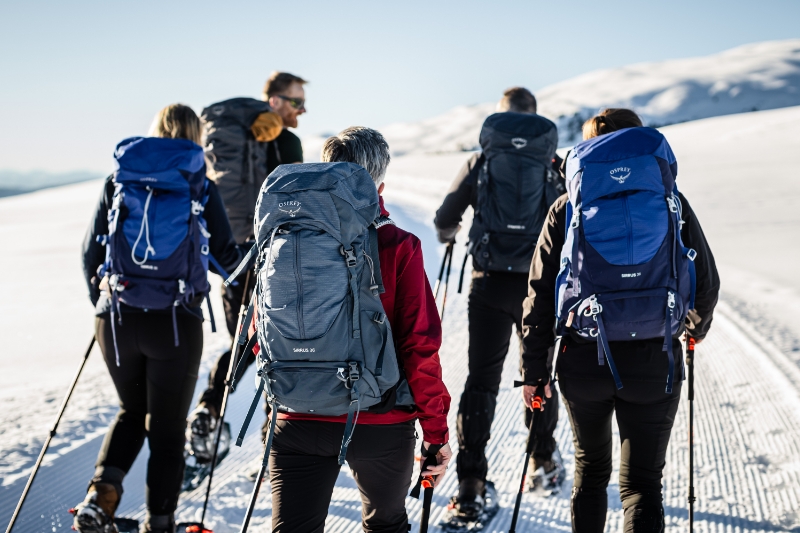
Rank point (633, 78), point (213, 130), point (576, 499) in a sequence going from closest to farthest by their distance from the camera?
point (576, 499), point (213, 130), point (633, 78)

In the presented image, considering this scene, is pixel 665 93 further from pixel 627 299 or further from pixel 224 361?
pixel 627 299

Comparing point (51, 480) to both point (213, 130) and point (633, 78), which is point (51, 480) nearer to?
point (213, 130)

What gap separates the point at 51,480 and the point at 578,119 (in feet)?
170

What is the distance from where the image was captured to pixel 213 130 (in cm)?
414

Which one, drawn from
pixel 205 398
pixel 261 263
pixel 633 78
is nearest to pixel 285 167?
pixel 261 263

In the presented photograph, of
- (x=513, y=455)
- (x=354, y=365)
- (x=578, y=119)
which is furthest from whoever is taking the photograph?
(x=578, y=119)

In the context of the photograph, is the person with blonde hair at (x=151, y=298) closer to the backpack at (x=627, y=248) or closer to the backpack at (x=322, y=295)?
the backpack at (x=322, y=295)

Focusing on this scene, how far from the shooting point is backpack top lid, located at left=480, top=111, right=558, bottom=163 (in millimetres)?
3527

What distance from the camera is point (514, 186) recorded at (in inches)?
141

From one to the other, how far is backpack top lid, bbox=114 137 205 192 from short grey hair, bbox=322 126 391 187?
3.17 feet

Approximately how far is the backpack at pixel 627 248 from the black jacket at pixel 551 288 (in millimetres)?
117

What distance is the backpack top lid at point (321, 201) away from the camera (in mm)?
1931

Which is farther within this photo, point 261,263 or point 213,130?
point 213,130

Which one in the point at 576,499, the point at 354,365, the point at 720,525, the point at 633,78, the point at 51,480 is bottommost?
the point at 720,525
